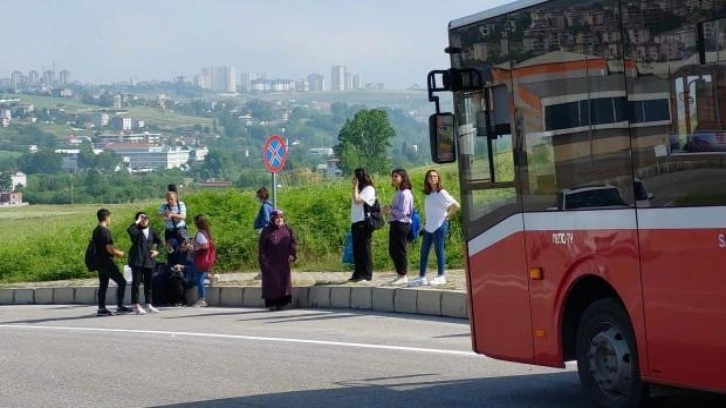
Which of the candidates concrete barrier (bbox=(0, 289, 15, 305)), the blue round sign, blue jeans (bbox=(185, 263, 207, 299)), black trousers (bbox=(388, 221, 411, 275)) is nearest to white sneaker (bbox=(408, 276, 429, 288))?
black trousers (bbox=(388, 221, 411, 275))

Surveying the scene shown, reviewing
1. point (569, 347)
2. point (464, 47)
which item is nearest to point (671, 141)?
point (569, 347)

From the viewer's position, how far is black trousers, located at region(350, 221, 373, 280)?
2372 centimetres

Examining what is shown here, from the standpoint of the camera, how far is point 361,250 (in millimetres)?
24234

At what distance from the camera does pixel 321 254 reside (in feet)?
102

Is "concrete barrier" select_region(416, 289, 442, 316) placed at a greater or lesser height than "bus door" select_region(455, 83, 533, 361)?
lesser

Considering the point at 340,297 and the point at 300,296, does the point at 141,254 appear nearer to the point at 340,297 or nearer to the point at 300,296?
the point at 300,296

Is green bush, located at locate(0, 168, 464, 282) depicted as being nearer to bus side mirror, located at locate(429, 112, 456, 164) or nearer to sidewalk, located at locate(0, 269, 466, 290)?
sidewalk, located at locate(0, 269, 466, 290)

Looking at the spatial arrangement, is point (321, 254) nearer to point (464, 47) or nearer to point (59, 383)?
point (59, 383)

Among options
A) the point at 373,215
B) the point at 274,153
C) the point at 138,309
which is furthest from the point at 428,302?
the point at 274,153

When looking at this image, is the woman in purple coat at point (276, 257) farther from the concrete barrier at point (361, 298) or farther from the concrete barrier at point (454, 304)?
the concrete barrier at point (454, 304)

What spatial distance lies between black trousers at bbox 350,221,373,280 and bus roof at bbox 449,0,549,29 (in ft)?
36.4

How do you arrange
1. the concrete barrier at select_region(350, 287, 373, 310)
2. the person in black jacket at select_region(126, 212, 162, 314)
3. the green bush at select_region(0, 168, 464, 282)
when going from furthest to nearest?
the green bush at select_region(0, 168, 464, 282)
the person in black jacket at select_region(126, 212, 162, 314)
the concrete barrier at select_region(350, 287, 373, 310)

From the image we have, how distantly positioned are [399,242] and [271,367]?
7.71m

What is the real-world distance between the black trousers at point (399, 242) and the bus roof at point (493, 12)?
34.6ft
